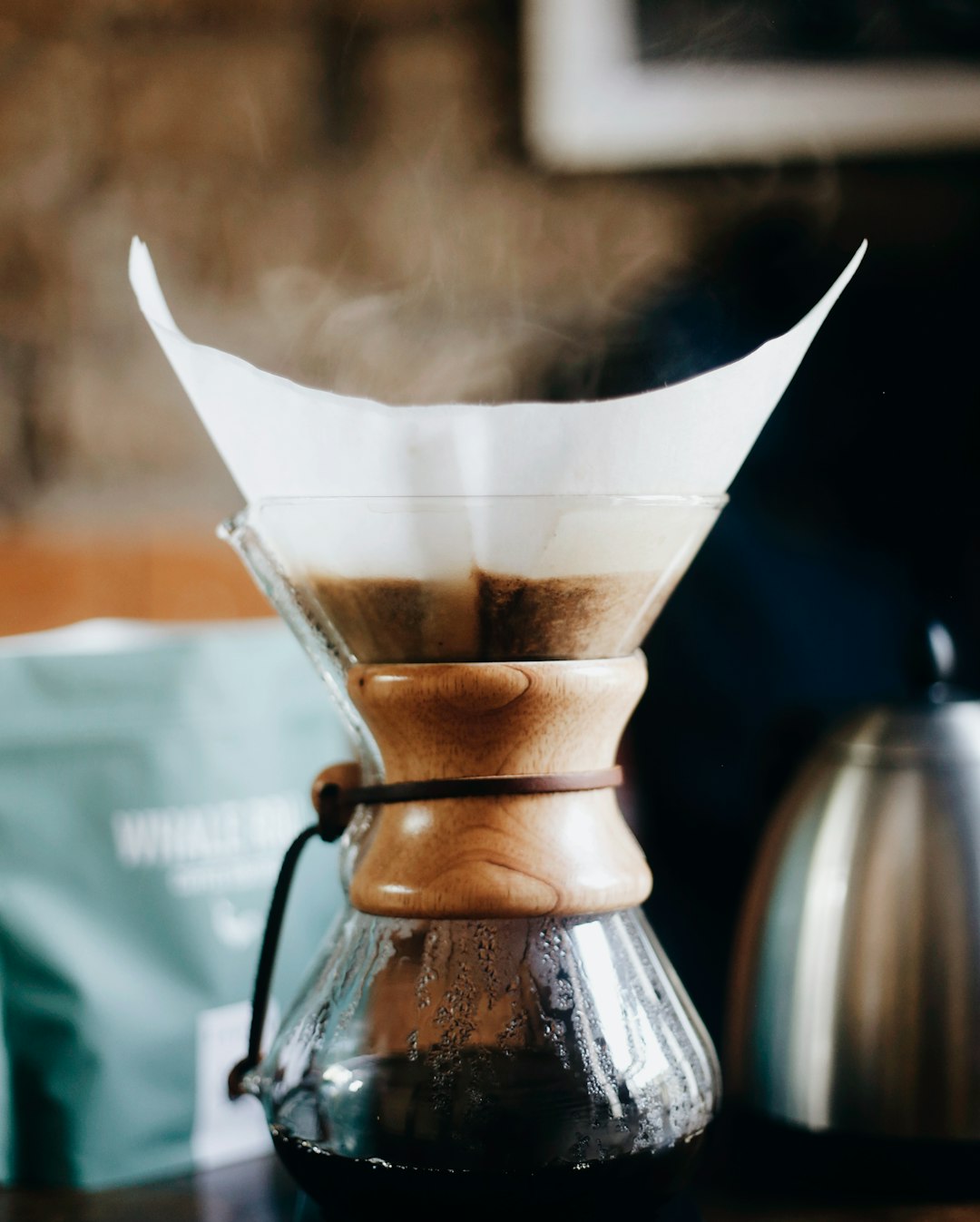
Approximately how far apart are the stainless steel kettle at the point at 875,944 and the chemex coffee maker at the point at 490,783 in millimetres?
86

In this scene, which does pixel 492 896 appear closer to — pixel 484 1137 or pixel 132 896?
pixel 484 1137

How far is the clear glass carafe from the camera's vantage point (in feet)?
1.31

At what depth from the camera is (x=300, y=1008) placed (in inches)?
17.8

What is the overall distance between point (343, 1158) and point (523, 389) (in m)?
0.88

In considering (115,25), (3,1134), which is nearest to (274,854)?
(3,1134)

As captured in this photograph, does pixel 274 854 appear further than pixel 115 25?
No

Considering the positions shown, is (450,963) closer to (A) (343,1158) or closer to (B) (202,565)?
(A) (343,1158)

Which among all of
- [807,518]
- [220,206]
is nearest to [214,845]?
[807,518]

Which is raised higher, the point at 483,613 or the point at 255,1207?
the point at 483,613

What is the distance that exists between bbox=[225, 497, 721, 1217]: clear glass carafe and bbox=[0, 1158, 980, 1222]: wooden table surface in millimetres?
33

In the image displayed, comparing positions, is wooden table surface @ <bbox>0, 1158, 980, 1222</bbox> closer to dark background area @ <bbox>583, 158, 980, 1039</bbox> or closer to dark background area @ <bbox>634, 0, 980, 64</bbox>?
dark background area @ <bbox>583, 158, 980, 1039</bbox>

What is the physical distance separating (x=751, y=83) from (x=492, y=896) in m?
1.00

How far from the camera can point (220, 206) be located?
1.24 meters

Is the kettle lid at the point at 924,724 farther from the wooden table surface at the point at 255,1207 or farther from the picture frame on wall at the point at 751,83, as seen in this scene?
the picture frame on wall at the point at 751,83
